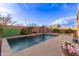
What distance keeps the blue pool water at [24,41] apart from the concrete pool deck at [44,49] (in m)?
0.02

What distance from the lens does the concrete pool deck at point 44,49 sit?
5.81 ft

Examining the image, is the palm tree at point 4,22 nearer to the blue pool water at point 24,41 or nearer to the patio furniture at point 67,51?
the blue pool water at point 24,41

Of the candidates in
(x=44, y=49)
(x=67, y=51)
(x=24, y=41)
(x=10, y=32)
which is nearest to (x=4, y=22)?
(x=10, y=32)

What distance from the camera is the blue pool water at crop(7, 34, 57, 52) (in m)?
1.77

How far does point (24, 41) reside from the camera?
1.78m

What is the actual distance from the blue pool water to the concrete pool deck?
24 mm

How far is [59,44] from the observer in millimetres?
1792

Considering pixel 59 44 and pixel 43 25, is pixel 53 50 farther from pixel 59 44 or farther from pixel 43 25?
pixel 43 25

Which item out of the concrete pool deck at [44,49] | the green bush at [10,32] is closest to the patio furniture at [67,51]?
the concrete pool deck at [44,49]

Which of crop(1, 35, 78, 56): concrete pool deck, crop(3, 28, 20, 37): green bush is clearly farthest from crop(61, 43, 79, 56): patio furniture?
crop(3, 28, 20, 37): green bush

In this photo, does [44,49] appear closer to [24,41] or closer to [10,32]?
[24,41]

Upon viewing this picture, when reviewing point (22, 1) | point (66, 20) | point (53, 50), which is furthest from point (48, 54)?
point (22, 1)

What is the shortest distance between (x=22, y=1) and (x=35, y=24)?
0.65ft

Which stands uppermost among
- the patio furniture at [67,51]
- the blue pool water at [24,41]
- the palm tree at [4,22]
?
the palm tree at [4,22]
